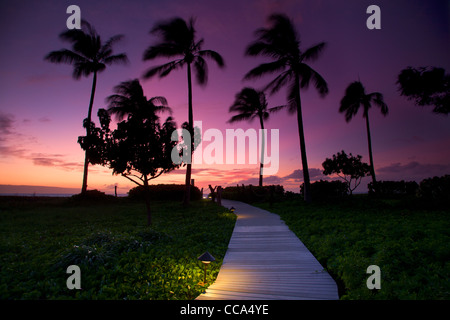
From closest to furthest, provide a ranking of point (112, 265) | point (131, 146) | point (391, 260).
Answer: point (391, 260) < point (112, 265) < point (131, 146)

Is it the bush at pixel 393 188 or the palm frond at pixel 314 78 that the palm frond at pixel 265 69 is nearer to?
the palm frond at pixel 314 78

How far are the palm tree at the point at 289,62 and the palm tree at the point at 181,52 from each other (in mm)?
3126

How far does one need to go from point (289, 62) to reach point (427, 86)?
8.34 meters

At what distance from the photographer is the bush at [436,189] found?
532 inches

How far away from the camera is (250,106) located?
27.9 metres

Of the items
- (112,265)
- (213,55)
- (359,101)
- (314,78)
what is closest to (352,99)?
(359,101)

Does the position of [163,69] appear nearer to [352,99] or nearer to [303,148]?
[303,148]

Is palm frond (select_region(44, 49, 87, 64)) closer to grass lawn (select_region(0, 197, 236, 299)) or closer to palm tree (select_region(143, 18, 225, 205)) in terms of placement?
palm tree (select_region(143, 18, 225, 205))

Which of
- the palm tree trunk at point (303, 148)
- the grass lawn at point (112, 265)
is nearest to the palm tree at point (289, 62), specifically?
the palm tree trunk at point (303, 148)

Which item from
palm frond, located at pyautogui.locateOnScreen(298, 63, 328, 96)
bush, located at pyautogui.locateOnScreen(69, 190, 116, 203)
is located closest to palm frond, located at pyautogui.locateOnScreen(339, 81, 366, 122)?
palm frond, located at pyautogui.locateOnScreen(298, 63, 328, 96)

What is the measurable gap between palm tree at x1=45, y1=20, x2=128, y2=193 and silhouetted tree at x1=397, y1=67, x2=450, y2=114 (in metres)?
22.8

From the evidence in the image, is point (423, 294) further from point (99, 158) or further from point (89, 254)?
point (99, 158)

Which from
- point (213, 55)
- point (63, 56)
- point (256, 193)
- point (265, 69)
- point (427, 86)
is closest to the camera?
point (427, 86)

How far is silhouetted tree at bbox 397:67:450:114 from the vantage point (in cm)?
1327
